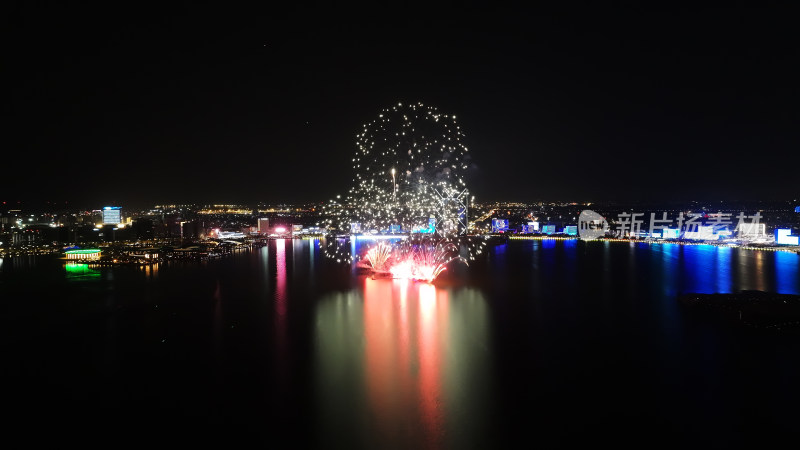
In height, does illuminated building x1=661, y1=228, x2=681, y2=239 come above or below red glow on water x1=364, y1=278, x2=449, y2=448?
above

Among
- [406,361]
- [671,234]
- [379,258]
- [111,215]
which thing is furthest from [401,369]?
[111,215]

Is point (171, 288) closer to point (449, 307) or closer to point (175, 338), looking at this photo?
point (175, 338)

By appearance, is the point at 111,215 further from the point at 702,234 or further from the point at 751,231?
the point at 751,231

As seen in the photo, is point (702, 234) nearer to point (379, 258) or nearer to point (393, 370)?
point (379, 258)

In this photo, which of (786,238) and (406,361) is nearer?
(406,361)

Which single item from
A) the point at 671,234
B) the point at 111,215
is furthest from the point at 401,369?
the point at 111,215

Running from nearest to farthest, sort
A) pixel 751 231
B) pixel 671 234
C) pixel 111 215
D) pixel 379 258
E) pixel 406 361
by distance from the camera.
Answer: pixel 406 361
pixel 379 258
pixel 751 231
pixel 671 234
pixel 111 215

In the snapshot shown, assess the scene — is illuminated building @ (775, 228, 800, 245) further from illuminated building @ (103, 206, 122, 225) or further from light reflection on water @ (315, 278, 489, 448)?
illuminated building @ (103, 206, 122, 225)

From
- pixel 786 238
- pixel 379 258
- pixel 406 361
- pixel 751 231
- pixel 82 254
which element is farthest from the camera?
pixel 751 231

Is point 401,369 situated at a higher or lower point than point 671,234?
lower

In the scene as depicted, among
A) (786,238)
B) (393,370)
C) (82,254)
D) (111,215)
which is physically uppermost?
(111,215)

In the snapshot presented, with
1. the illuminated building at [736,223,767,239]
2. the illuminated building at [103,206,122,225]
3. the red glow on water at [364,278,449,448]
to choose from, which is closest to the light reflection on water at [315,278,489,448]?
the red glow on water at [364,278,449,448]
